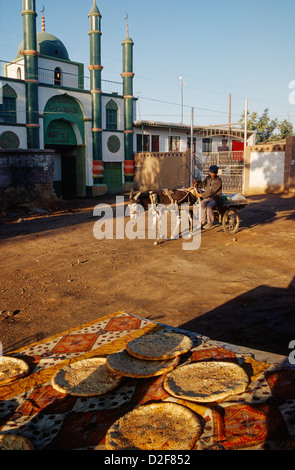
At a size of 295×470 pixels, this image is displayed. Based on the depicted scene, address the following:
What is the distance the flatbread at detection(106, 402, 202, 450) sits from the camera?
264 cm

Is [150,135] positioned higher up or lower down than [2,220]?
higher up

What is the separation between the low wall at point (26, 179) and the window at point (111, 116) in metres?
10.4

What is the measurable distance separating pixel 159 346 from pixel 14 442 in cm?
175

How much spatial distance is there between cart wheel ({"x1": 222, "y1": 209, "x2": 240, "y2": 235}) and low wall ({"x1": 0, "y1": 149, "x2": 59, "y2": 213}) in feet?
29.4

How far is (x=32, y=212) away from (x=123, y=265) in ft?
30.2

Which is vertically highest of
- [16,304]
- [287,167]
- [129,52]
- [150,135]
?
[129,52]

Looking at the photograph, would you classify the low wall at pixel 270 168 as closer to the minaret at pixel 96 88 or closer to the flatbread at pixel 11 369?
the minaret at pixel 96 88

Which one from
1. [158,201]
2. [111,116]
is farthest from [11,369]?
[111,116]

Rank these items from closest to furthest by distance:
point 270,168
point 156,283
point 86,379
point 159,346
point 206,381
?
point 206,381 < point 86,379 < point 159,346 < point 156,283 < point 270,168

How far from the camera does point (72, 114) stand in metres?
24.7

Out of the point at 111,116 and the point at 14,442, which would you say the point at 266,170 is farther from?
the point at 14,442

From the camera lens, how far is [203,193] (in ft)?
33.7

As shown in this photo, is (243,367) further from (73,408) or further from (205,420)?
(73,408)

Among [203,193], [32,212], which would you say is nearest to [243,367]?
[203,193]
